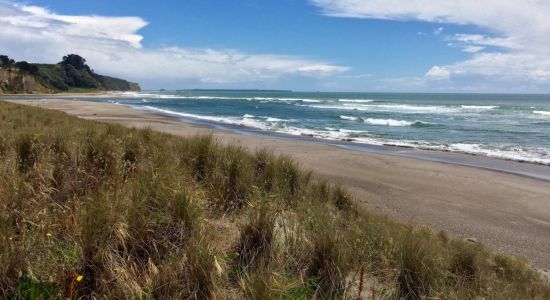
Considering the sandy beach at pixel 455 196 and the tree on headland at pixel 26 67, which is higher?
the tree on headland at pixel 26 67

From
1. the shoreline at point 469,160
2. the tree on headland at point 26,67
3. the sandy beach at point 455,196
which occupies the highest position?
the tree on headland at point 26,67

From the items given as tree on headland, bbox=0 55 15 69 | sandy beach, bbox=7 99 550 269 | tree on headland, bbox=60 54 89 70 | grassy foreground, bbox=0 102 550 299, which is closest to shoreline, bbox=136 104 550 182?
sandy beach, bbox=7 99 550 269

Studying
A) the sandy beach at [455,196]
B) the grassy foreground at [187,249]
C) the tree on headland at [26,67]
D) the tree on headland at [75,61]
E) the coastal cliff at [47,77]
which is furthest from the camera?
the tree on headland at [75,61]

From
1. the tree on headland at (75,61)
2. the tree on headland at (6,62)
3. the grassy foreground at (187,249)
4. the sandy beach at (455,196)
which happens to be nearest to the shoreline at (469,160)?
the sandy beach at (455,196)

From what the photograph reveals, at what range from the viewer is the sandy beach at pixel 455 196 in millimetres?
8727

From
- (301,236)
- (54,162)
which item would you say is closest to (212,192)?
(301,236)

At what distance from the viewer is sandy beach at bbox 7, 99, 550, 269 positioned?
8.73 metres

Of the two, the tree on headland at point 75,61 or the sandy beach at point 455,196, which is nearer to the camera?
the sandy beach at point 455,196

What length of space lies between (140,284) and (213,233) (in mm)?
1087

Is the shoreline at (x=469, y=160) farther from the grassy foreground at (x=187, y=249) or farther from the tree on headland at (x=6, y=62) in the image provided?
the tree on headland at (x=6, y=62)

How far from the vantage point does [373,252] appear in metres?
4.64

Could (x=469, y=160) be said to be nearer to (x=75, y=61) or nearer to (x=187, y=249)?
(x=187, y=249)

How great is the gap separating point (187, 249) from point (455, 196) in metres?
10.1

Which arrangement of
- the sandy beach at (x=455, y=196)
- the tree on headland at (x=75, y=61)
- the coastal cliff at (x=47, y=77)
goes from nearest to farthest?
the sandy beach at (x=455, y=196) < the coastal cliff at (x=47, y=77) < the tree on headland at (x=75, y=61)
